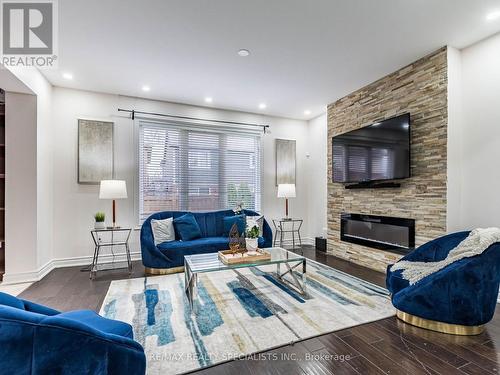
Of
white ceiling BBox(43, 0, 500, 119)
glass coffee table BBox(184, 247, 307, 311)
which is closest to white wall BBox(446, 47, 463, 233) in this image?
white ceiling BBox(43, 0, 500, 119)

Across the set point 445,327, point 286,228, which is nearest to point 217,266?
point 445,327

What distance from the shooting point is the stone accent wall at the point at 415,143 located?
3.05m

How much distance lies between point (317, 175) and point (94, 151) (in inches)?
174

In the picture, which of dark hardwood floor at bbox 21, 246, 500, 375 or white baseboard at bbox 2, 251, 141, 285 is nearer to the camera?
dark hardwood floor at bbox 21, 246, 500, 375

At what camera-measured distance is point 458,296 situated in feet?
6.56

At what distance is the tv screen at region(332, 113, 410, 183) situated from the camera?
3.37 metres

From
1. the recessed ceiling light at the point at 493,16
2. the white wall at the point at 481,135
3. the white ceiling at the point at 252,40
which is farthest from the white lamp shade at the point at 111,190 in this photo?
→ the recessed ceiling light at the point at 493,16

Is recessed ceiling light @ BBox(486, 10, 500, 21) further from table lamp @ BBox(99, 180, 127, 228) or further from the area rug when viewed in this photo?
table lamp @ BBox(99, 180, 127, 228)

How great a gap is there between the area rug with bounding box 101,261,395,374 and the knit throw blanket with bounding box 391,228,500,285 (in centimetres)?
48

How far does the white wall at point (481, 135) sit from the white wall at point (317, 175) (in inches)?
96.3

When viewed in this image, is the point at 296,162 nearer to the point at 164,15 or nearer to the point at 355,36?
the point at 355,36

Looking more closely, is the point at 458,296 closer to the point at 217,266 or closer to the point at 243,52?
the point at 217,266

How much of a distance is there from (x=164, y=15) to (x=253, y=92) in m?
2.06

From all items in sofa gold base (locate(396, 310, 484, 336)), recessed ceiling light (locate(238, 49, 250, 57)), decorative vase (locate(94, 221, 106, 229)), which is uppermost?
recessed ceiling light (locate(238, 49, 250, 57))
